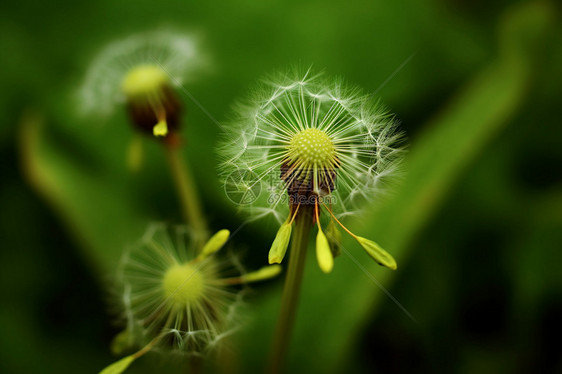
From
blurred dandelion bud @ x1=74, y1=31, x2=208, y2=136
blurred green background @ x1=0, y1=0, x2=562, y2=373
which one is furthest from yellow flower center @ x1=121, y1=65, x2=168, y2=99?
blurred green background @ x1=0, y1=0, x2=562, y2=373

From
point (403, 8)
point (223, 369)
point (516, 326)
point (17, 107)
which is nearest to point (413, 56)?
point (403, 8)

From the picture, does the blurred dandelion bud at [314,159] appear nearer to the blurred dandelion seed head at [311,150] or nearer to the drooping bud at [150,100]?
the blurred dandelion seed head at [311,150]

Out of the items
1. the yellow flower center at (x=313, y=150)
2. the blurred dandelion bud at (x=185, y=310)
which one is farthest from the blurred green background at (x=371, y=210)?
the yellow flower center at (x=313, y=150)

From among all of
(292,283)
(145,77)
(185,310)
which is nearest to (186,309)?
(185,310)

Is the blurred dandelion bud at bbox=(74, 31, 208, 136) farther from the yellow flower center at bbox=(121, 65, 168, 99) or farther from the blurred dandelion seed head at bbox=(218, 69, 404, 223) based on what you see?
the blurred dandelion seed head at bbox=(218, 69, 404, 223)

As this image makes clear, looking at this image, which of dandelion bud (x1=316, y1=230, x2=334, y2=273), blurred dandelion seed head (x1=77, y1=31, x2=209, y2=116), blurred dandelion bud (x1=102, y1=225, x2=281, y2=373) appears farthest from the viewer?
blurred dandelion seed head (x1=77, y1=31, x2=209, y2=116)

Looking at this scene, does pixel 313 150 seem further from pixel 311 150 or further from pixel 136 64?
pixel 136 64
